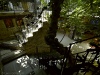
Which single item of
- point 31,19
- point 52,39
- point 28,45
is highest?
point 31,19

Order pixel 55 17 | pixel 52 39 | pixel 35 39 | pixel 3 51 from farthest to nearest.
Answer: pixel 35 39, pixel 3 51, pixel 52 39, pixel 55 17

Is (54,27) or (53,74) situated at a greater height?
(54,27)

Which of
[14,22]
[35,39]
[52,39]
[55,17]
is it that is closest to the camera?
[55,17]

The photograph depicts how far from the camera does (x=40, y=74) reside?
6.07 m

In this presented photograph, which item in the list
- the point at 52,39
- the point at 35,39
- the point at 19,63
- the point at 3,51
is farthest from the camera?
the point at 35,39

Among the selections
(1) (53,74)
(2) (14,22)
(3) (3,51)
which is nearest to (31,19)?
(2) (14,22)

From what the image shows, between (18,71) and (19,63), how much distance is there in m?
→ 0.79

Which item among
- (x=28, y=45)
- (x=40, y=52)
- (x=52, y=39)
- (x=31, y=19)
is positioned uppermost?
(x=31, y=19)

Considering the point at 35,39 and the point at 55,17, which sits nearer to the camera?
the point at 55,17

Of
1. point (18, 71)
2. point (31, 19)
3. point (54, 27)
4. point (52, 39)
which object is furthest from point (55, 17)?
point (31, 19)

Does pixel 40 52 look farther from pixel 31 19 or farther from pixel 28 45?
pixel 31 19

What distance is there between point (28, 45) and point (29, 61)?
1515mm

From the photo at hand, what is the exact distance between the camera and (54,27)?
593 centimetres

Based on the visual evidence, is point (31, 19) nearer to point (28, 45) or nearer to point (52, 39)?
point (28, 45)
